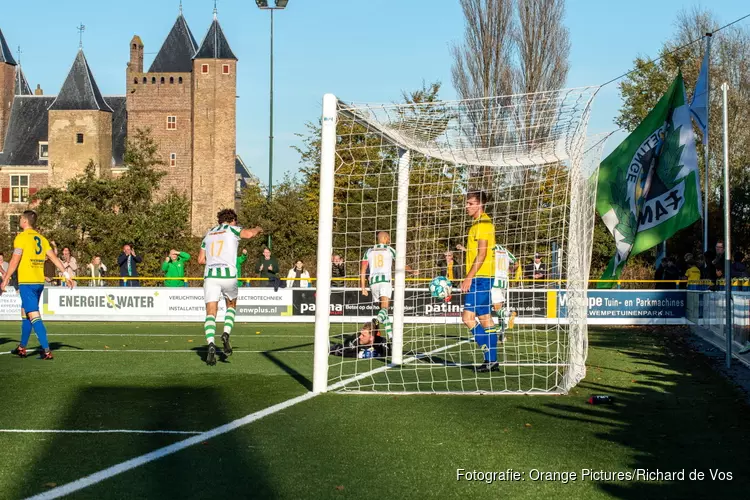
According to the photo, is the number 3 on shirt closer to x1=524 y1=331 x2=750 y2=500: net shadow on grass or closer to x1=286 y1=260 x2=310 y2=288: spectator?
x1=524 y1=331 x2=750 y2=500: net shadow on grass

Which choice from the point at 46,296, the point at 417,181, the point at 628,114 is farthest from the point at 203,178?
the point at 417,181

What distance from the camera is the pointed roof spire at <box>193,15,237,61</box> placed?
82.5m

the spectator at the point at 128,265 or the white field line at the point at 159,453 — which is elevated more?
the spectator at the point at 128,265

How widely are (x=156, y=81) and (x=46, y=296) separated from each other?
63.5m

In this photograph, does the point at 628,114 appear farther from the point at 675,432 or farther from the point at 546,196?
the point at 675,432

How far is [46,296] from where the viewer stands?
25.5 metres

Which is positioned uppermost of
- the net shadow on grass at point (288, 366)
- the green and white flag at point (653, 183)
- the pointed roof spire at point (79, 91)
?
the pointed roof spire at point (79, 91)

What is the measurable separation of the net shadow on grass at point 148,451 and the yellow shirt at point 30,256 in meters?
4.19

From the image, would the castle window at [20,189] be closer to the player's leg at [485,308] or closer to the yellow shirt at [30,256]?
the yellow shirt at [30,256]

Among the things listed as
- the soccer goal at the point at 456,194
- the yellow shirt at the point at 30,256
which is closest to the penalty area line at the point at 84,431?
the soccer goal at the point at 456,194

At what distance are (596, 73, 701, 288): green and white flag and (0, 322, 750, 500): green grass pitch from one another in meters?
1.91

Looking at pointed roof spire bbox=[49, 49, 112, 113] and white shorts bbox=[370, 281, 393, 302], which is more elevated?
pointed roof spire bbox=[49, 49, 112, 113]

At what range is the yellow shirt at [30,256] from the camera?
41.2 ft

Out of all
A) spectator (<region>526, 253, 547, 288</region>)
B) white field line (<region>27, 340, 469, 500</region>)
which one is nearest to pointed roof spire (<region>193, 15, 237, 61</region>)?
spectator (<region>526, 253, 547, 288</region>)
